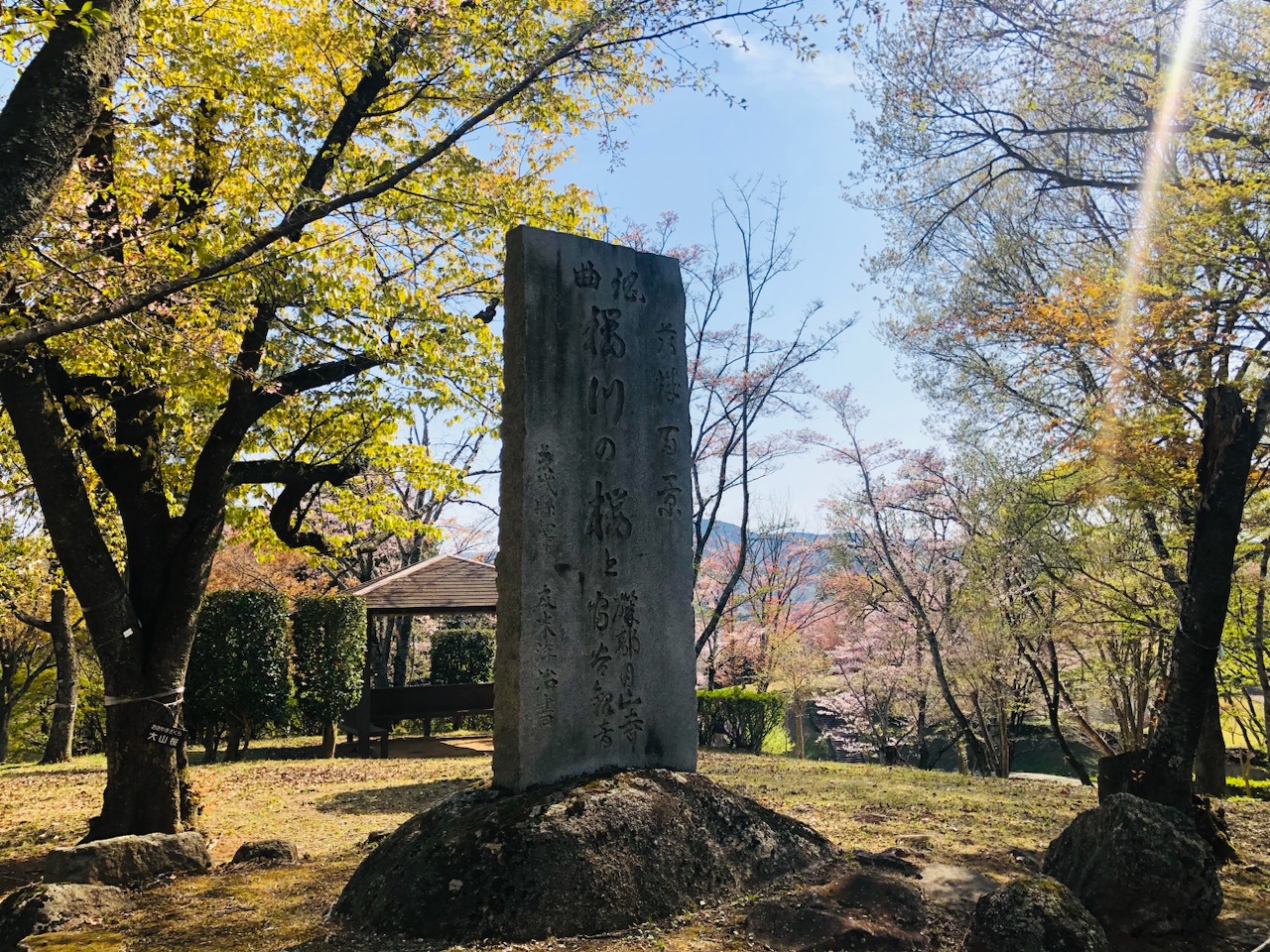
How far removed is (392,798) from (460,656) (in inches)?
386

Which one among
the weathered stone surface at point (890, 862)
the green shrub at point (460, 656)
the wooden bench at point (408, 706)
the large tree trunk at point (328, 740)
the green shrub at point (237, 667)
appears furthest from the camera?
the green shrub at point (460, 656)

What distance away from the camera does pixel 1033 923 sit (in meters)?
3.22

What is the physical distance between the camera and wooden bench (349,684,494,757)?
46.2 feet

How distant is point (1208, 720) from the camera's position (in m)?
10.1

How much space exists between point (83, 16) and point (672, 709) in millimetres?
4866

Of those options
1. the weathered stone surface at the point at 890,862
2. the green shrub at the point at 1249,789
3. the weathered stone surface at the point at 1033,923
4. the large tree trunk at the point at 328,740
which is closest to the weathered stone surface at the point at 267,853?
the weathered stone surface at the point at 890,862

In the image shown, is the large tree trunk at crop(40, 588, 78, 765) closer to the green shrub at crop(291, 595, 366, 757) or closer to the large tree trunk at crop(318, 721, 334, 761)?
the green shrub at crop(291, 595, 366, 757)

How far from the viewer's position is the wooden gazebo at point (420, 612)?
14.1 m

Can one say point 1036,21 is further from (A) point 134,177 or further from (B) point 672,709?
(A) point 134,177

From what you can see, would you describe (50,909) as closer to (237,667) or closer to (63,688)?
(237,667)

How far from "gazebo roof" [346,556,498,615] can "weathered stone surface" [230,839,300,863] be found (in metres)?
7.81

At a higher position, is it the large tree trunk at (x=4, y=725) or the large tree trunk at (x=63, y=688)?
the large tree trunk at (x=63, y=688)

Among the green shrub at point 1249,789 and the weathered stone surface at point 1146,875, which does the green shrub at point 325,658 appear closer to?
the weathered stone surface at point 1146,875

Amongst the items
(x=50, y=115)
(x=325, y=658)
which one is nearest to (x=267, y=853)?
(x=50, y=115)
